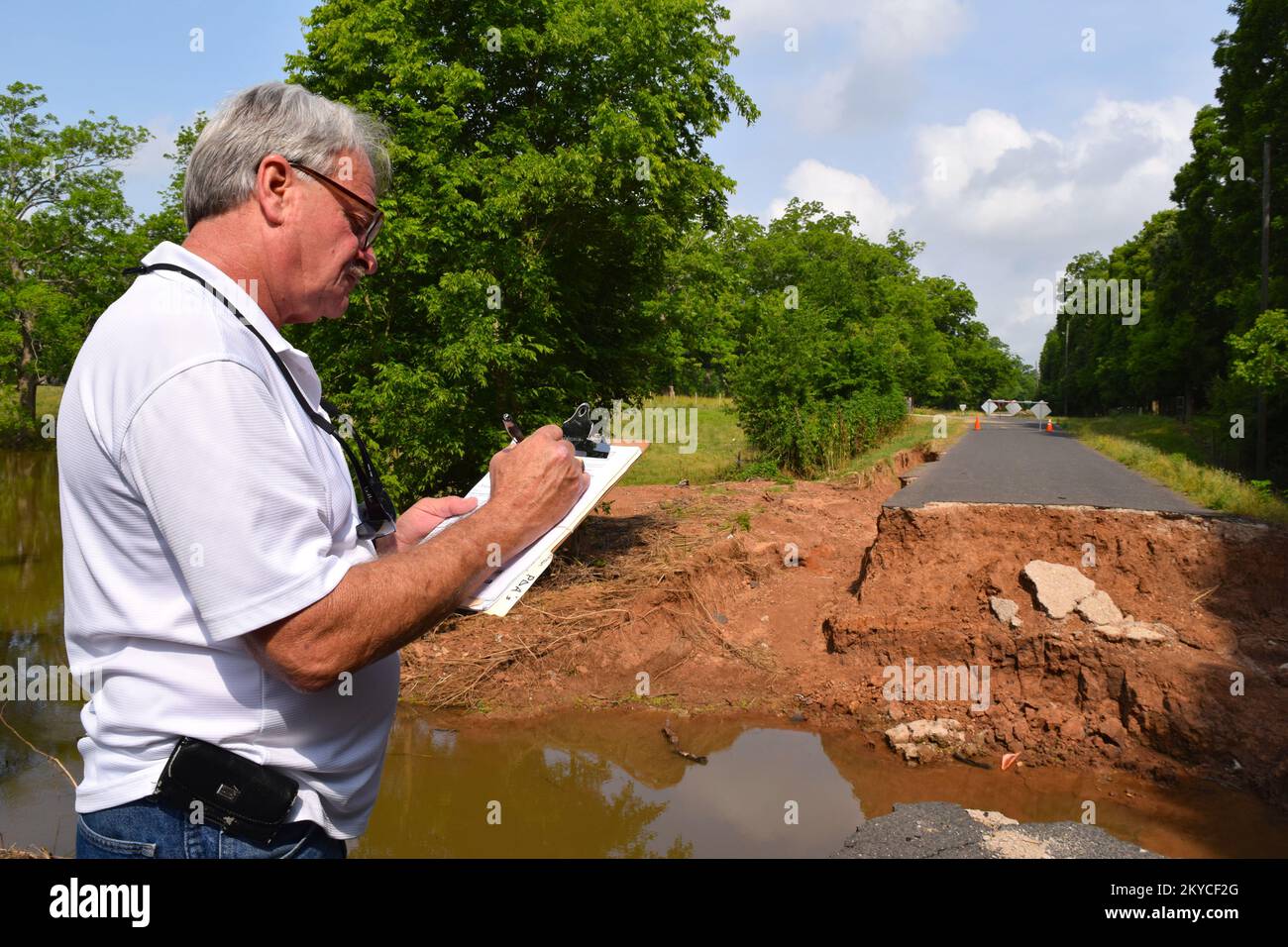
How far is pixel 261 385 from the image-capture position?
1.41 meters

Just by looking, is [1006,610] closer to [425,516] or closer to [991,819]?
[991,819]

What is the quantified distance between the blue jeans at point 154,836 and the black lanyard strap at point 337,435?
23.2 inches

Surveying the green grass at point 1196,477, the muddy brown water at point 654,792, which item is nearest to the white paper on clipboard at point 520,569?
the muddy brown water at point 654,792

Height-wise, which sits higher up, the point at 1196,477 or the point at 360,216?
the point at 360,216

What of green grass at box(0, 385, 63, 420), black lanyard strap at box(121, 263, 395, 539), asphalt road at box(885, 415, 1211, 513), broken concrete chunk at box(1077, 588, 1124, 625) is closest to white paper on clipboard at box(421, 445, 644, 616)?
black lanyard strap at box(121, 263, 395, 539)

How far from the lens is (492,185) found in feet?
36.1

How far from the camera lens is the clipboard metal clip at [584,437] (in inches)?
102

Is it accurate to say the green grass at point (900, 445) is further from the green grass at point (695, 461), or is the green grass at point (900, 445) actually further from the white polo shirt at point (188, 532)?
the white polo shirt at point (188, 532)

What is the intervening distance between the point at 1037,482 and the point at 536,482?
1525cm

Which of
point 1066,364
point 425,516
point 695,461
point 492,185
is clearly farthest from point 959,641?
point 1066,364

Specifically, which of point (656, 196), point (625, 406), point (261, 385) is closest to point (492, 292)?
point (656, 196)

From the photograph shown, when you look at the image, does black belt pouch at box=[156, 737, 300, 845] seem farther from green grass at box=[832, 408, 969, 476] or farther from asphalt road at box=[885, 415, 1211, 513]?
green grass at box=[832, 408, 969, 476]

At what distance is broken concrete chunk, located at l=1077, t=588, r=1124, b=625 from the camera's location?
951 cm
